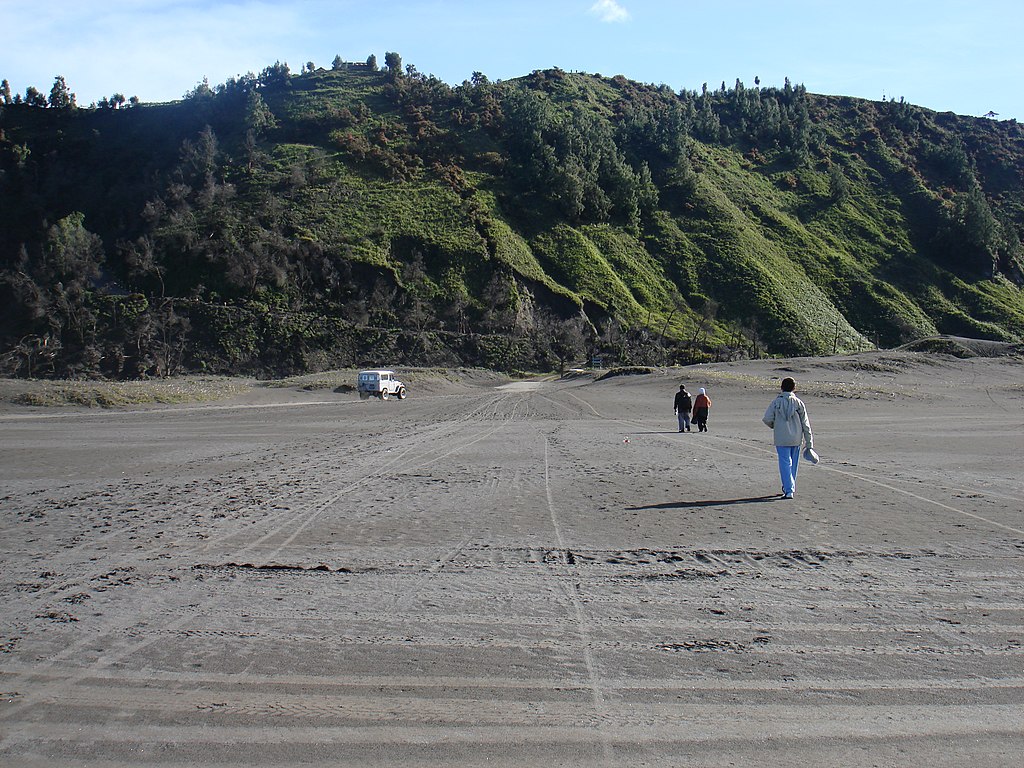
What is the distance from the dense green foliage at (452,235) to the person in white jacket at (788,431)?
46897 mm

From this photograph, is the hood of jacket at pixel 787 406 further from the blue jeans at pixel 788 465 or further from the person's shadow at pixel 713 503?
the person's shadow at pixel 713 503

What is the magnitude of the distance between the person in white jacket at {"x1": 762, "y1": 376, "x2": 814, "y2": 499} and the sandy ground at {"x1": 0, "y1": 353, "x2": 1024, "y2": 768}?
0.45m

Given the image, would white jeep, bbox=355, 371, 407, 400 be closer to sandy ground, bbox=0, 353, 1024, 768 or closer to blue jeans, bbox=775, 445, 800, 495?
sandy ground, bbox=0, 353, 1024, 768

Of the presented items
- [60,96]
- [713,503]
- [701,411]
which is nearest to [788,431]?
[713,503]

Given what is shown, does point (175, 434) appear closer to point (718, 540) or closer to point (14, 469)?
point (14, 469)

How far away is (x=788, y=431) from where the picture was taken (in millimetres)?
10633

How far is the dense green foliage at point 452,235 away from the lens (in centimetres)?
5478

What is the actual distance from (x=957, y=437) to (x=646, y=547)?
15.6 meters

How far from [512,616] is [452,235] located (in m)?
63.3

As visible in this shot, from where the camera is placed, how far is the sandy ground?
3.95m

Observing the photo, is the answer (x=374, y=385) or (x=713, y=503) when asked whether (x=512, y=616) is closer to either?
(x=713, y=503)

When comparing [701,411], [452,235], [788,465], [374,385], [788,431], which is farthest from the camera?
[452,235]

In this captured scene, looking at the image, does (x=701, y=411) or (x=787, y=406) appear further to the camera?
(x=701, y=411)

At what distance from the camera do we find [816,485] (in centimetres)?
1200
